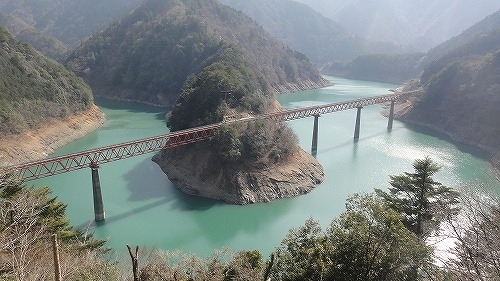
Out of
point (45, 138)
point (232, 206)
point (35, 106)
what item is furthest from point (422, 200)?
point (35, 106)

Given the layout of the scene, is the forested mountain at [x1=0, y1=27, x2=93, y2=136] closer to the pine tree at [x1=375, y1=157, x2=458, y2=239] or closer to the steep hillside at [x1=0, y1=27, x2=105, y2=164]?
the steep hillside at [x1=0, y1=27, x2=105, y2=164]

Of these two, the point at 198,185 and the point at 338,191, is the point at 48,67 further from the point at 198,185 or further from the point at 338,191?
the point at 338,191

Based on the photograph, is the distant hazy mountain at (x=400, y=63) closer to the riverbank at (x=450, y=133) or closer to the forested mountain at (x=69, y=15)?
the riverbank at (x=450, y=133)

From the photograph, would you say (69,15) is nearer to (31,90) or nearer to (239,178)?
(31,90)

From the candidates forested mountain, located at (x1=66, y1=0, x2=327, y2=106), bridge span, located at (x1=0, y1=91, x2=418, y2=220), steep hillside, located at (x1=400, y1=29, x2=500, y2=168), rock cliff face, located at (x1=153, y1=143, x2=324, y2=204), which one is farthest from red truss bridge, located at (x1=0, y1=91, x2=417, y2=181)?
forested mountain, located at (x1=66, y1=0, x2=327, y2=106)

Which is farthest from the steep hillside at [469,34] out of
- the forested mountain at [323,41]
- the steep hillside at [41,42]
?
the steep hillside at [41,42]

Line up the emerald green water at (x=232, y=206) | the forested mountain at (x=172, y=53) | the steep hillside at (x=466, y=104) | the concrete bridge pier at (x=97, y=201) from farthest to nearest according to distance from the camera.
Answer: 1. the forested mountain at (x=172, y=53)
2. the steep hillside at (x=466, y=104)
3. the concrete bridge pier at (x=97, y=201)
4. the emerald green water at (x=232, y=206)

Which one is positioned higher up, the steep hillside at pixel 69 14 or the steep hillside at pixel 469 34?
the steep hillside at pixel 69 14
